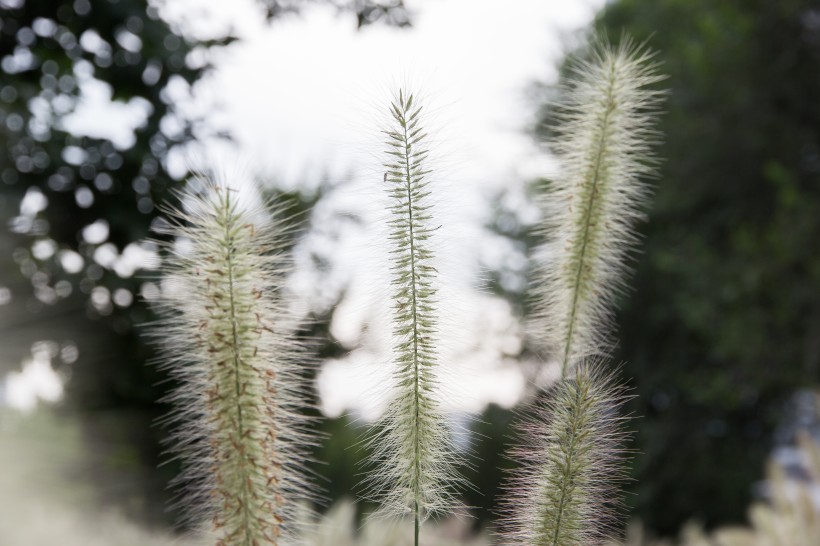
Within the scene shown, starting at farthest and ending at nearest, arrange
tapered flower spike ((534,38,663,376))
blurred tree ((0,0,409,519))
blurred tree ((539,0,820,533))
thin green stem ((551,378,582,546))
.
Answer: blurred tree ((539,0,820,533)) → blurred tree ((0,0,409,519)) → tapered flower spike ((534,38,663,376)) → thin green stem ((551,378,582,546))

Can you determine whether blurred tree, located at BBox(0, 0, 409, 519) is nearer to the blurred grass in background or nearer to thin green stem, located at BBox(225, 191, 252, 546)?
the blurred grass in background

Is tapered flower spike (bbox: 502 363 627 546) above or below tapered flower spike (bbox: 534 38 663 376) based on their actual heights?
below

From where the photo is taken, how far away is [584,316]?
107 cm

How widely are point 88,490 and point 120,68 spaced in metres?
1.10

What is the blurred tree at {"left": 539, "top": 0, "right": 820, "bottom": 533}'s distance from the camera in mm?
10664

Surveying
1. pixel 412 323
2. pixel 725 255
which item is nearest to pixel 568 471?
pixel 412 323

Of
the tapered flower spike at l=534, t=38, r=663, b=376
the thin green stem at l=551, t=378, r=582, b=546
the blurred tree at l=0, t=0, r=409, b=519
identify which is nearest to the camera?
the thin green stem at l=551, t=378, r=582, b=546

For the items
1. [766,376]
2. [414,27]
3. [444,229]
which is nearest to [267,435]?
[444,229]

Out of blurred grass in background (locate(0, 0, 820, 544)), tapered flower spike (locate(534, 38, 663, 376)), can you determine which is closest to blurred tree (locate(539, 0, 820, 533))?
blurred grass in background (locate(0, 0, 820, 544))

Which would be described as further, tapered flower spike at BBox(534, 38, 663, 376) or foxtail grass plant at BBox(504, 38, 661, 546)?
tapered flower spike at BBox(534, 38, 663, 376)

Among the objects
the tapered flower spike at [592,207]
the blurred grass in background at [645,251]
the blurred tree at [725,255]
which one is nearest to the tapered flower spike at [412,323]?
the tapered flower spike at [592,207]

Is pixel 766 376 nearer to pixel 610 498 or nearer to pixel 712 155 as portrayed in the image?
pixel 712 155

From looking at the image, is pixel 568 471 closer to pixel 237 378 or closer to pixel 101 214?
→ pixel 237 378

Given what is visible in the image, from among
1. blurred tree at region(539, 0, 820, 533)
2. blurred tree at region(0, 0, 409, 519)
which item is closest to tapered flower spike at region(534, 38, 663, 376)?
blurred tree at region(0, 0, 409, 519)
